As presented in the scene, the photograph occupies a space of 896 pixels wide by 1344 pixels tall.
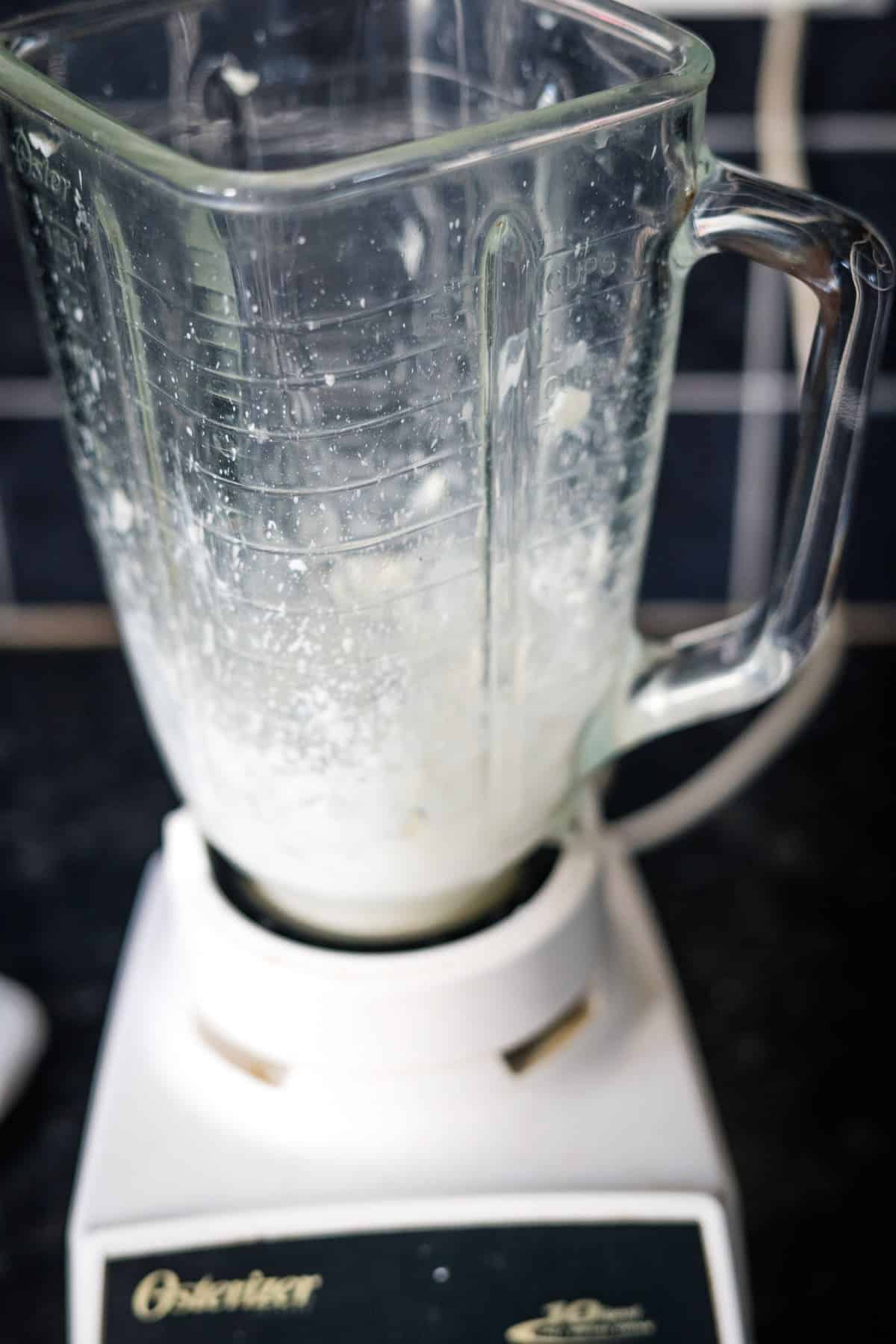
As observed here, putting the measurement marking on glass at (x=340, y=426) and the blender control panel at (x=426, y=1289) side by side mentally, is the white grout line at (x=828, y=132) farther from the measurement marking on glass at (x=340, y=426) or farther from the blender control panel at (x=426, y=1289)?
the blender control panel at (x=426, y=1289)

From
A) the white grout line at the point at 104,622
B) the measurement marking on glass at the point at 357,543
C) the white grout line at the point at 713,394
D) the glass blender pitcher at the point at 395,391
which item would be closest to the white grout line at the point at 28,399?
the white grout line at the point at 713,394

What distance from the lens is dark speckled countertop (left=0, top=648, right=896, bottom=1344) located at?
592 millimetres

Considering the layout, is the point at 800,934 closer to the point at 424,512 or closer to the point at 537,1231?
the point at 537,1231

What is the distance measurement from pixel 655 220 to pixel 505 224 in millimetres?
54

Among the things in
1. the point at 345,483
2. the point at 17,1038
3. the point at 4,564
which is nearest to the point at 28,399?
the point at 4,564

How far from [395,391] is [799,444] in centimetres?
13

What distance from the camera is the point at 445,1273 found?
478 millimetres

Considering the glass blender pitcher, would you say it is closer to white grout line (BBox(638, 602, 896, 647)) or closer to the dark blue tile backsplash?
the dark blue tile backsplash

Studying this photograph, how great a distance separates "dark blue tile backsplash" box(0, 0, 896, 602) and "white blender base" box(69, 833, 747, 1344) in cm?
42

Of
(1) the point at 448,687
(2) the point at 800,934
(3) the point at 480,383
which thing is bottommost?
(2) the point at 800,934

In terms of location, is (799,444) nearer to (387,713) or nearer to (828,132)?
(387,713)

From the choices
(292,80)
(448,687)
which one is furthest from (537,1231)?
(292,80)

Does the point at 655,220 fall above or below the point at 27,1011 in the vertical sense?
above

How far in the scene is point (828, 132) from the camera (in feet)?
2.51
